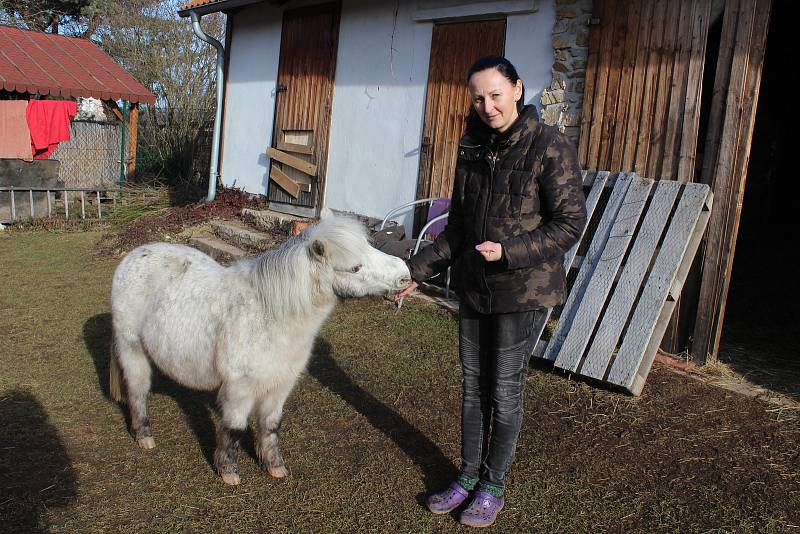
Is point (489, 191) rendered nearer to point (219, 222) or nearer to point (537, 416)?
point (537, 416)

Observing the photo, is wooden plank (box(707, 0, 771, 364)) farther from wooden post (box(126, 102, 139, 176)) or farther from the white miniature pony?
wooden post (box(126, 102, 139, 176))

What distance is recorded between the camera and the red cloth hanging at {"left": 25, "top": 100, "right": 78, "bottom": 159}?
1109 cm

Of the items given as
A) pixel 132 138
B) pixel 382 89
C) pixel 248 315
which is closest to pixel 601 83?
pixel 382 89

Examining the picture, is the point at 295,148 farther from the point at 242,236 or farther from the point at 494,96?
the point at 494,96

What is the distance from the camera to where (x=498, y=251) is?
8.35 ft

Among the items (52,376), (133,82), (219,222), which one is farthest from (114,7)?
(52,376)

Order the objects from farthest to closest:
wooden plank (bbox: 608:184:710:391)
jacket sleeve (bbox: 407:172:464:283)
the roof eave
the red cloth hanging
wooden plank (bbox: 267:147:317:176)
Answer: the red cloth hanging
the roof eave
wooden plank (bbox: 267:147:317:176)
wooden plank (bbox: 608:184:710:391)
jacket sleeve (bbox: 407:172:464:283)

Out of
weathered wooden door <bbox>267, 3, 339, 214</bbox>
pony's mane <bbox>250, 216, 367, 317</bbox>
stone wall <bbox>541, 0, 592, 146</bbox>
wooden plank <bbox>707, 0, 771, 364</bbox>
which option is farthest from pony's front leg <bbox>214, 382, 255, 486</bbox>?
weathered wooden door <bbox>267, 3, 339, 214</bbox>

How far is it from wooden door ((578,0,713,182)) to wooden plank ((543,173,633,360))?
0.35m

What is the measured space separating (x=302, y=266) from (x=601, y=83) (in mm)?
4086

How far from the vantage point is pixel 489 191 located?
2.75 meters

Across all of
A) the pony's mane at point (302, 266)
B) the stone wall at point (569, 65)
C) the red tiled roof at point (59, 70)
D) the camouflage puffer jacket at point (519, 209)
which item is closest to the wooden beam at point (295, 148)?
the stone wall at point (569, 65)

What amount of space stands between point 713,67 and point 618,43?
4.60ft

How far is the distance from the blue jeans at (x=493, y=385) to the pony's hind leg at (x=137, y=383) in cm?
194
